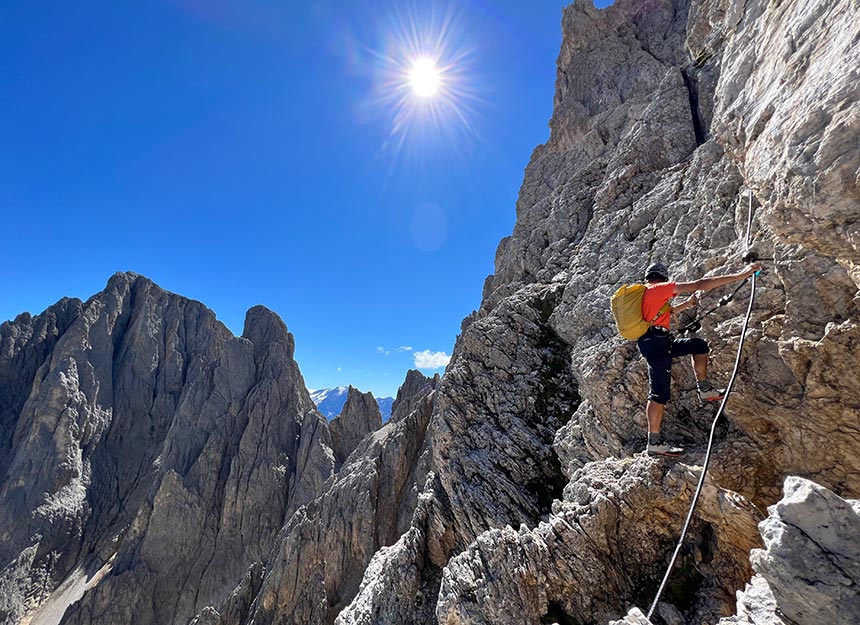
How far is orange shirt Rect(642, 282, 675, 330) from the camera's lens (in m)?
8.36

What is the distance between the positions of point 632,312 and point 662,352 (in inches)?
46.2

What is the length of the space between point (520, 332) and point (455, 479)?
26.6 ft

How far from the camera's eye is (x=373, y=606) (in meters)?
16.0

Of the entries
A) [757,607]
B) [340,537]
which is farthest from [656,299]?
[340,537]

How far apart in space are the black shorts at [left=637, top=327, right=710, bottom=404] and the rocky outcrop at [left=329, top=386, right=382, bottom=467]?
2978 inches

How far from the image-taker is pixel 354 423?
A: 264 ft

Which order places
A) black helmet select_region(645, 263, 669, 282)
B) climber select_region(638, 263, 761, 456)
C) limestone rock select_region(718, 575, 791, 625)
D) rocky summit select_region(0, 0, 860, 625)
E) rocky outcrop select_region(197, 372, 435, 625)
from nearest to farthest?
limestone rock select_region(718, 575, 791, 625) < rocky summit select_region(0, 0, 860, 625) < climber select_region(638, 263, 761, 456) < black helmet select_region(645, 263, 669, 282) < rocky outcrop select_region(197, 372, 435, 625)

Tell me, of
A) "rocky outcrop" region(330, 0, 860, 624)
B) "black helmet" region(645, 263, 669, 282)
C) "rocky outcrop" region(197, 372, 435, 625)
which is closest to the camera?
"rocky outcrop" region(330, 0, 860, 624)

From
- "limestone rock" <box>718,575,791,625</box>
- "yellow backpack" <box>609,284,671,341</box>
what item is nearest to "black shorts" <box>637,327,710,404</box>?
"yellow backpack" <box>609,284,671,341</box>

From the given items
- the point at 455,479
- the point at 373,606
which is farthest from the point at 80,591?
the point at 455,479

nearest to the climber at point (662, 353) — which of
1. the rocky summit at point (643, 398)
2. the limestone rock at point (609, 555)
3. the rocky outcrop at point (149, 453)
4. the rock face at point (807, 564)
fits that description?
the rocky summit at point (643, 398)

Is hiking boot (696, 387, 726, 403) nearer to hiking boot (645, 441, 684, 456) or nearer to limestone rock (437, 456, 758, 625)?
hiking boot (645, 441, 684, 456)

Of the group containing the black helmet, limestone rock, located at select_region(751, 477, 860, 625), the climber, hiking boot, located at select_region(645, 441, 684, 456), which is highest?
the black helmet

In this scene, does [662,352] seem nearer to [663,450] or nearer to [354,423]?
[663,450]
